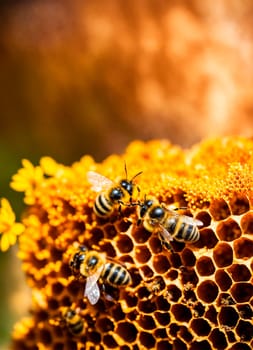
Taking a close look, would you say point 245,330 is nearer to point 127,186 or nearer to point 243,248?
point 243,248

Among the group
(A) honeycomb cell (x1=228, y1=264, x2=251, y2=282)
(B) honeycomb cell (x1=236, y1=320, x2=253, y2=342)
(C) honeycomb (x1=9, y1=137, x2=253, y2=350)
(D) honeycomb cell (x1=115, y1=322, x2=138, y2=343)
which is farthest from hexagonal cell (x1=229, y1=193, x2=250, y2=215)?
(D) honeycomb cell (x1=115, y1=322, x2=138, y2=343)

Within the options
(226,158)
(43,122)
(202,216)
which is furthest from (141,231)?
(43,122)

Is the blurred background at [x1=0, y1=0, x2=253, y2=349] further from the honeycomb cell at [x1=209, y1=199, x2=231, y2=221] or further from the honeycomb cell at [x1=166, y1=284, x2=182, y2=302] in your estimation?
the honeycomb cell at [x1=166, y1=284, x2=182, y2=302]

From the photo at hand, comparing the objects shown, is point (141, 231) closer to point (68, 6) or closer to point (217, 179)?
point (217, 179)

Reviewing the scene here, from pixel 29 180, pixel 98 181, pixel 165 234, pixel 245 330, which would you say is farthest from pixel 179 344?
pixel 29 180

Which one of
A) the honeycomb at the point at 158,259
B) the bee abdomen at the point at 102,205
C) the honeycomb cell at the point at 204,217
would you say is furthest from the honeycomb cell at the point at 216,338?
the bee abdomen at the point at 102,205
